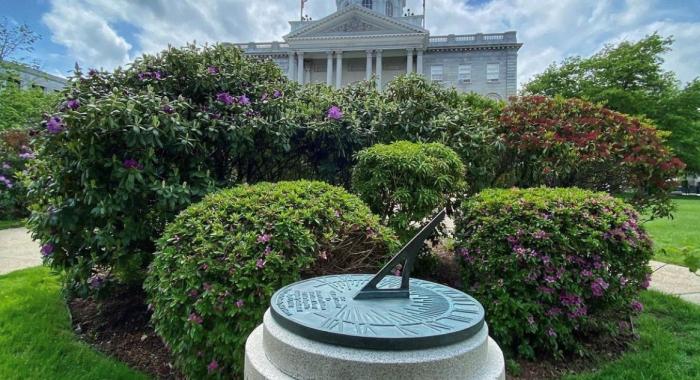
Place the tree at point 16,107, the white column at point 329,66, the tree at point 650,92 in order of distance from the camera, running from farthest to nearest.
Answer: the white column at point 329,66 < the tree at point 650,92 < the tree at point 16,107

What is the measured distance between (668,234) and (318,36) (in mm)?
35493

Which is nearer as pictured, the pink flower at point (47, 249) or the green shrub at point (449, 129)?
the pink flower at point (47, 249)

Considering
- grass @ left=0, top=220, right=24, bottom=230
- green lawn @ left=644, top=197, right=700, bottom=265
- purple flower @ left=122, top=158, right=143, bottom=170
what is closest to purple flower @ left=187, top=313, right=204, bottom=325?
purple flower @ left=122, top=158, right=143, bottom=170

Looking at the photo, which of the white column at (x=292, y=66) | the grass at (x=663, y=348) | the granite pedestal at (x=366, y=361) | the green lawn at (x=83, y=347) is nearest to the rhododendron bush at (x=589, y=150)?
the grass at (x=663, y=348)

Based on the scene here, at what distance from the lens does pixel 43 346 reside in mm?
3039

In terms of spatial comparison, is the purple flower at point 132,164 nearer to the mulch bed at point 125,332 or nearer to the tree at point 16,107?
the mulch bed at point 125,332

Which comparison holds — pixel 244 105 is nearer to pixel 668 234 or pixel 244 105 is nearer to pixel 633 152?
pixel 633 152

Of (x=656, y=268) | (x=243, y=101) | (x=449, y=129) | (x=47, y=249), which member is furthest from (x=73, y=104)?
(x=656, y=268)

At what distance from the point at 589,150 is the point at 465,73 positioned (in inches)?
1476

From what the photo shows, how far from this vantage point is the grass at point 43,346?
2.72 m

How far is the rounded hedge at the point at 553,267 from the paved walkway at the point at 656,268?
86.6 inches

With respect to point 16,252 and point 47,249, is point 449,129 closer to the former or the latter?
point 47,249

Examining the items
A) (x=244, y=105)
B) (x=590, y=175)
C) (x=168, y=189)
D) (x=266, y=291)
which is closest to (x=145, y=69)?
(x=244, y=105)

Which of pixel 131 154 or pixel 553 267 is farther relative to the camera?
pixel 131 154
